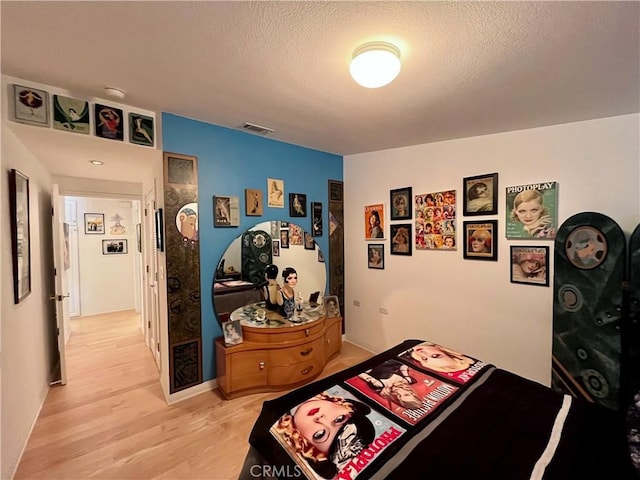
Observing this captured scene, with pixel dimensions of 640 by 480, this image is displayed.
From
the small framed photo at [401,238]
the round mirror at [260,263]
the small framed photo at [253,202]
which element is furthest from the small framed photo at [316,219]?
the small framed photo at [401,238]

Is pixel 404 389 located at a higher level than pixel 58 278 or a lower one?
lower

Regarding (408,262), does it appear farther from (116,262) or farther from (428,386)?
(116,262)

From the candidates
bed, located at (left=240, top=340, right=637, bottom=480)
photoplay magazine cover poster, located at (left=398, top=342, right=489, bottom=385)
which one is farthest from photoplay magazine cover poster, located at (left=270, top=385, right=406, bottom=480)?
photoplay magazine cover poster, located at (left=398, top=342, right=489, bottom=385)

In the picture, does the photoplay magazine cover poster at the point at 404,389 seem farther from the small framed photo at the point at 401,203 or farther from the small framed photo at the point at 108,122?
the small framed photo at the point at 108,122

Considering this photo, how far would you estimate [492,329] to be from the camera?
263 cm

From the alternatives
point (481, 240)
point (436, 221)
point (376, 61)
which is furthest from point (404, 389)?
point (436, 221)

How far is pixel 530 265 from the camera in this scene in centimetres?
242

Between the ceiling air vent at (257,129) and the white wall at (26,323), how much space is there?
162cm

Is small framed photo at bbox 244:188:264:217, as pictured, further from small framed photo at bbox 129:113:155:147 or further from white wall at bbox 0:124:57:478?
white wall at bbox 0:124:57:478

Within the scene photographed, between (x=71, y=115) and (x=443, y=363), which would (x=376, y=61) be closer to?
(x=443, y=363)

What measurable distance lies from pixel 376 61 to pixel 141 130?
1.96 m

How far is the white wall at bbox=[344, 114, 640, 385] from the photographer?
212cm

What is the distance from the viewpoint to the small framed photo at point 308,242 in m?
3.34

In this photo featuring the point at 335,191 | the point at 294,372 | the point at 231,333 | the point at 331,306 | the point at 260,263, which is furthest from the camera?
the point at 335,191
